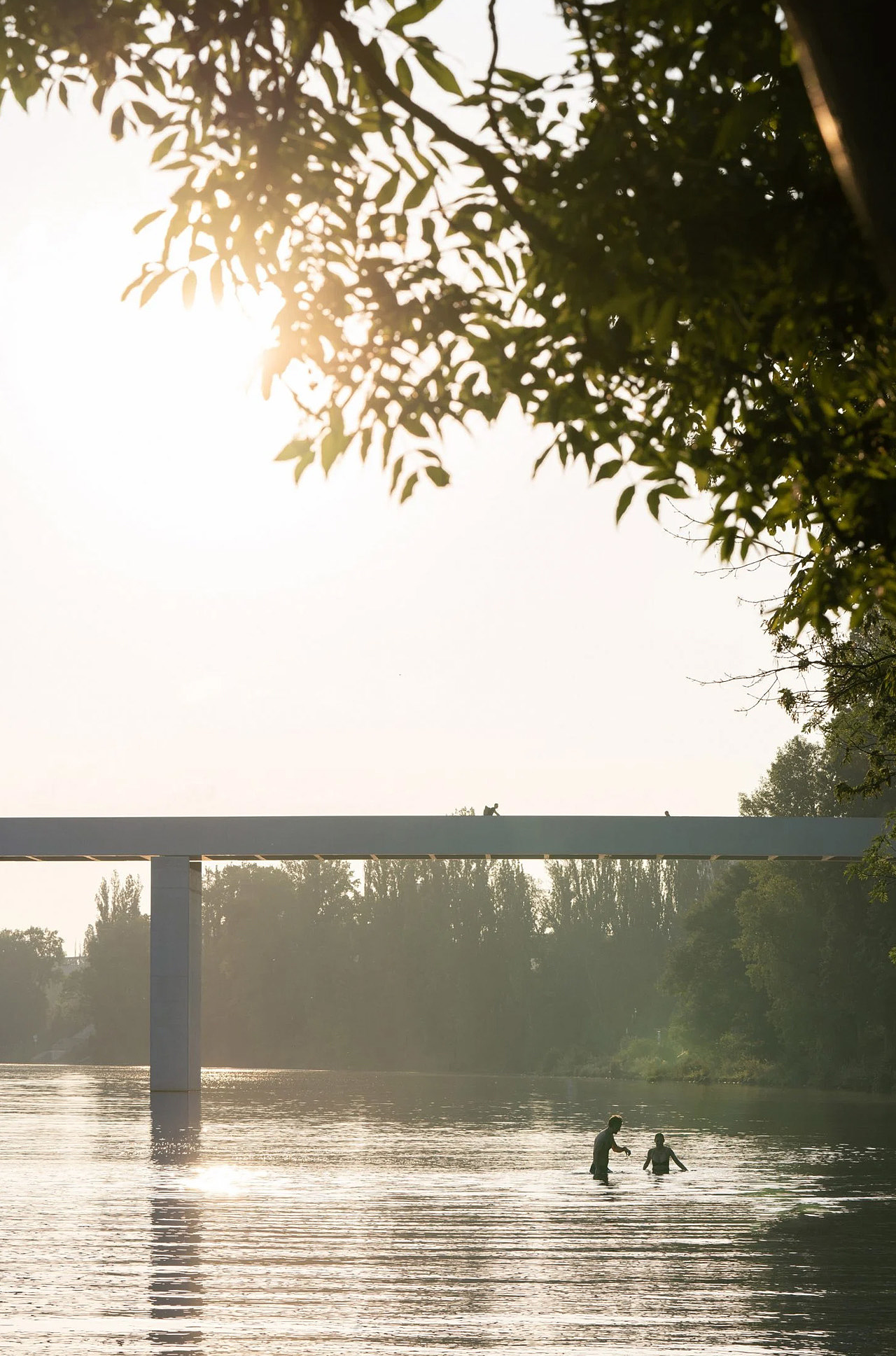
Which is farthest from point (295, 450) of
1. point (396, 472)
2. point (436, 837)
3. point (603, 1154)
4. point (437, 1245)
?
point (436, 837)

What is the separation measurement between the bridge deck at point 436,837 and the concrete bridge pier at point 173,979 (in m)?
0.60

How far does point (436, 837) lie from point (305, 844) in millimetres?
2808

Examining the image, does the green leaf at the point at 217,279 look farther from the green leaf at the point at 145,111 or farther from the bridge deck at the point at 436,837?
the bridge deck at the point at 436,837

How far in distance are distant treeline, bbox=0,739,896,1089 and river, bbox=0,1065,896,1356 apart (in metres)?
40.4

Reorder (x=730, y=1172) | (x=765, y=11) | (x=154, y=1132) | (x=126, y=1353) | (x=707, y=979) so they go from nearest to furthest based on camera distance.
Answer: (x=765, y=11) < (x=126, y=1353) < (x=730, y=1172) < (x=154, y=1132) < (x=707, y=979)

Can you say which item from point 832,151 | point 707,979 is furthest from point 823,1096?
point 832,151

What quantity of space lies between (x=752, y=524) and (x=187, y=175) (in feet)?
8.78

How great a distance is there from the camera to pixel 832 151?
4.67 metres

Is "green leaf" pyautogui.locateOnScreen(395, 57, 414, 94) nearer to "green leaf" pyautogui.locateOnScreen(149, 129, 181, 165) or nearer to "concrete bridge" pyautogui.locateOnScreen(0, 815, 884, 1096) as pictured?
"green leaf" pyautogui.locateOnScreen(149, 129, 181, 165)

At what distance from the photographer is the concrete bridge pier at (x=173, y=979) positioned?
109 ft

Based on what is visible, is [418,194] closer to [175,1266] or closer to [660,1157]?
[175,1266]

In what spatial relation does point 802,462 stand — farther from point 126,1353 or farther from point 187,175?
point 126,1353

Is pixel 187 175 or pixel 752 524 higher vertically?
pixel 187 175

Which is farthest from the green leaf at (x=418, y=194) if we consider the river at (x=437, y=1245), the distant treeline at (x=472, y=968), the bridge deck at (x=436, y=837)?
the distant treeline at (x=472, y=968)
